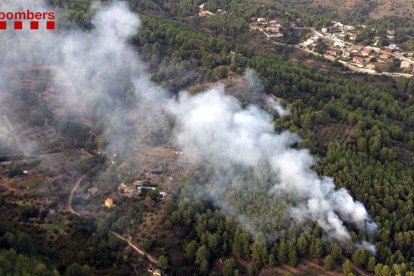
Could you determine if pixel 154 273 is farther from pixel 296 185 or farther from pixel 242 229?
pixel 296 185

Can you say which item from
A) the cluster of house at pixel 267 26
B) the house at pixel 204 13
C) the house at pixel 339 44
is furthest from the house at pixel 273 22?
the house at pixel 339 44

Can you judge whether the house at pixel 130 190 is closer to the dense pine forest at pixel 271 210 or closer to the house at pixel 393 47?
the dense pine forest at pixel 271 210

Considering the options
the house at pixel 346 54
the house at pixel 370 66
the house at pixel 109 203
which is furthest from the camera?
the house at pixel 346 54

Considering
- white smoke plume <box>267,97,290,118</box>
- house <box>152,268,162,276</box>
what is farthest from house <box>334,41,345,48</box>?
house <box>152,268,162,276</box>

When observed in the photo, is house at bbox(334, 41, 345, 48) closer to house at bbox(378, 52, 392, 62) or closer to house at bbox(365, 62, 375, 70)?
house at bbox(378, 52, 392, 62)

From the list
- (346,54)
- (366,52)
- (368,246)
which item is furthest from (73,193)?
(366,52)

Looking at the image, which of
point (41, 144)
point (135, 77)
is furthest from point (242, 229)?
point (135, 77)

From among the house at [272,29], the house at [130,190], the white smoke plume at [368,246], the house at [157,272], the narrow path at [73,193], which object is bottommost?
the house at [157,272]
